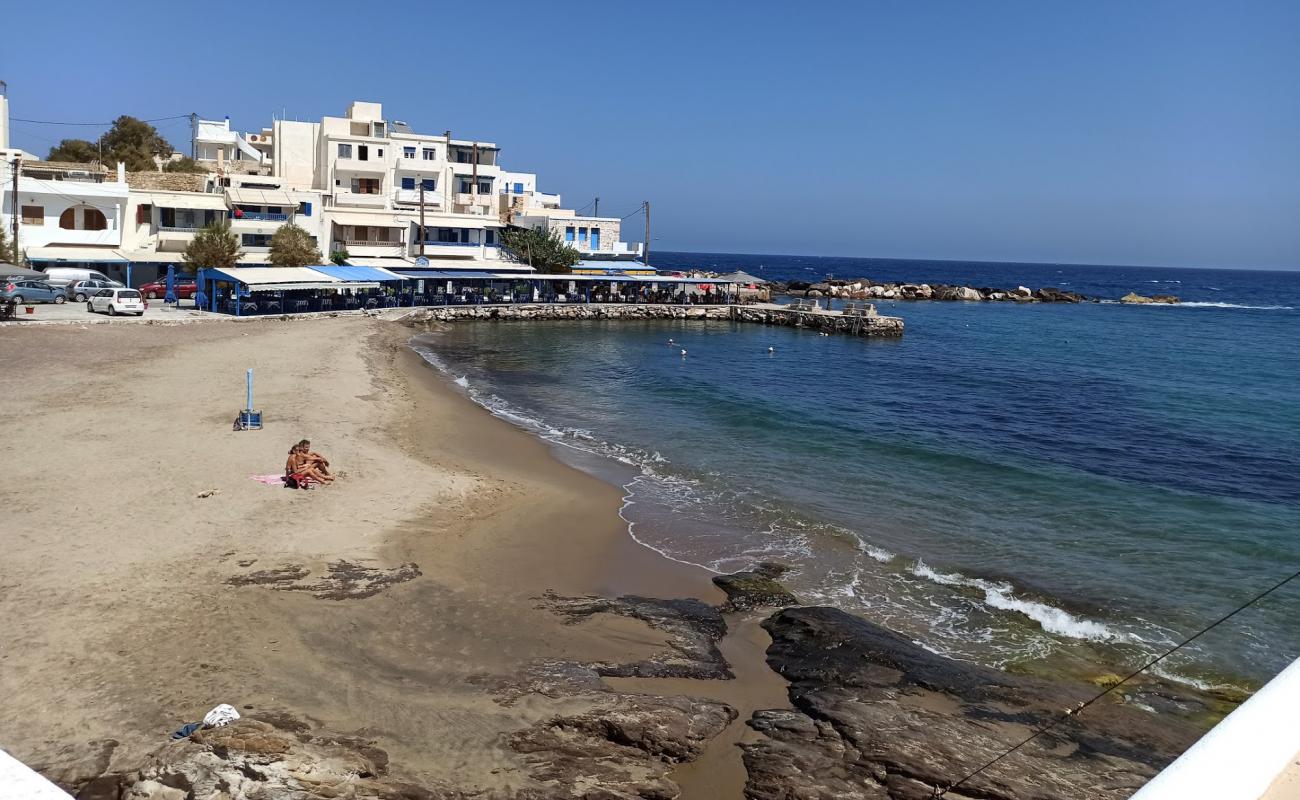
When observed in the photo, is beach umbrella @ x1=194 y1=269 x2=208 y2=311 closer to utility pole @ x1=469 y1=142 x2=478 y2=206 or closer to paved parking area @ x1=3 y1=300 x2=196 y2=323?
paved parking area @ x1=3 y1=300 x2=196 y2=323

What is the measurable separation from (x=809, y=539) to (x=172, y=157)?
70570 mm

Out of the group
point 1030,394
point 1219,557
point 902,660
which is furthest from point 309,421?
point 1030,394

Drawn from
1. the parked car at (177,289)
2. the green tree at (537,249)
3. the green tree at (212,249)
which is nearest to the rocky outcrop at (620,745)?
the green tree at (212,249)

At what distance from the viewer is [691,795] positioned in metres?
8.66

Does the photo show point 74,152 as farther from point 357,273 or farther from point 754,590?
point 754,590

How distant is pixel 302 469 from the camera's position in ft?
55.9

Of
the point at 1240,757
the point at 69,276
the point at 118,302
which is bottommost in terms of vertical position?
the point at 1240,757

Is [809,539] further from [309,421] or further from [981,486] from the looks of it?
[309,421]

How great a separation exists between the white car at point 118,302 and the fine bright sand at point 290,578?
44.3ft

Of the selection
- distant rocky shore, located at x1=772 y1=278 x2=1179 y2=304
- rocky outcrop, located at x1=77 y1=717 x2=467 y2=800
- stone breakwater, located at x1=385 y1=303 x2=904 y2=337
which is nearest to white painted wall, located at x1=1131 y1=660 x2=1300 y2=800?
rocky outcrop, located at x1=77 y1=717 x2=467 y2=800

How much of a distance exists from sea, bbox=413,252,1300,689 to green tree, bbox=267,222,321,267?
30.0 ft

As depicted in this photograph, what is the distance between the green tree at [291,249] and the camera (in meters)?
51.1

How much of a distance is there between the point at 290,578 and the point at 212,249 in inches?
1537

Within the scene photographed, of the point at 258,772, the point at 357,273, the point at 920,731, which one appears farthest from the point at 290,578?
the point at 357,273
